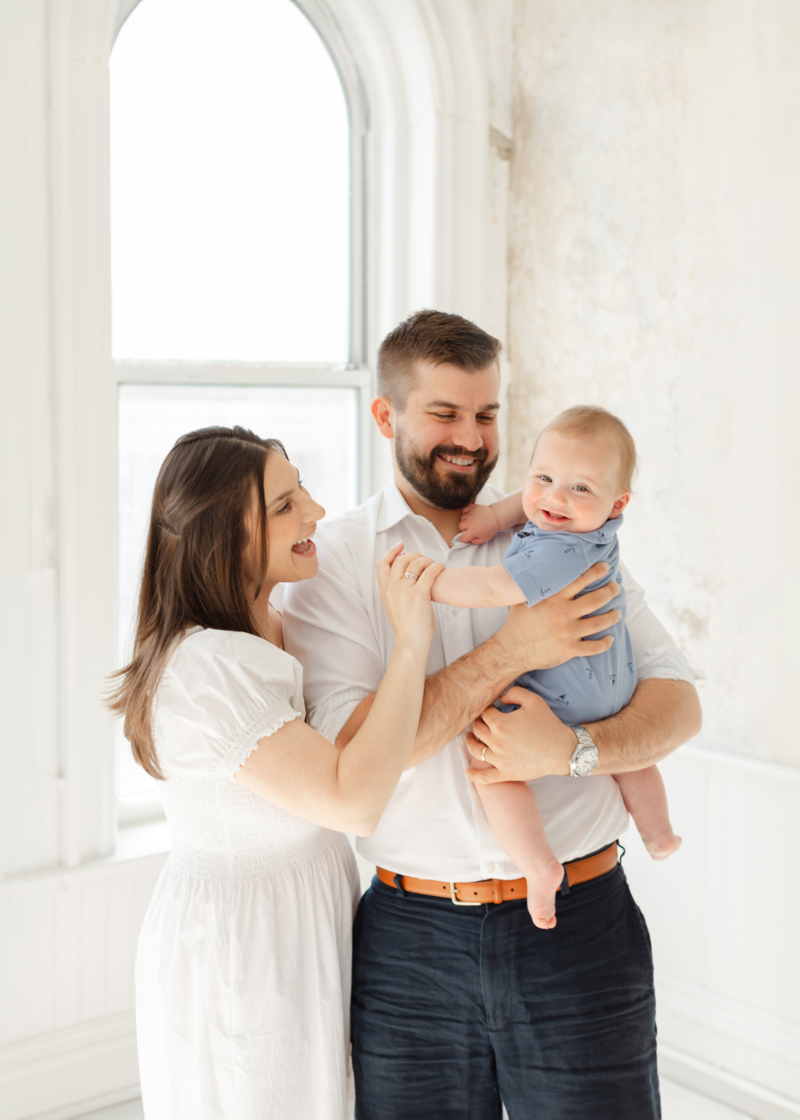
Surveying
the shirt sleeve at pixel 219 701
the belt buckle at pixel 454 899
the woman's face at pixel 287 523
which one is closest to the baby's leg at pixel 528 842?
the belt buckle at pixel 454 899

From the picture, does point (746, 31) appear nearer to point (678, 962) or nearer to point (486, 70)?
point (486, 70)

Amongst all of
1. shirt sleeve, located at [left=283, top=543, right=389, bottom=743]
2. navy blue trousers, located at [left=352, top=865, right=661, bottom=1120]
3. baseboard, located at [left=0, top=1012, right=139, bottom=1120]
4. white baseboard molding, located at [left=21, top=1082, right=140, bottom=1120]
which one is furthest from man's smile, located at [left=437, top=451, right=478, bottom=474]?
white baseboard molding, located at [left=21, top=1082, right=140, bottom=1120]

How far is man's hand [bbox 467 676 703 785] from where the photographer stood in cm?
158

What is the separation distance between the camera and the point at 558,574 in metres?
1.60

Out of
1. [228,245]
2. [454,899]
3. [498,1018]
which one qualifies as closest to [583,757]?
[454,899]

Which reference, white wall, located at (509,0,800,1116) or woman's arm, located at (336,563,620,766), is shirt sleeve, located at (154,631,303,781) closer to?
woman's arm, located at (336,563,620,766)

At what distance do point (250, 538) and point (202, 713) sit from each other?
0.30 metres

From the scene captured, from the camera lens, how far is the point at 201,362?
2.98 metres

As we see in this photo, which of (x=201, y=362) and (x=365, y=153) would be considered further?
(x=365, y=153)

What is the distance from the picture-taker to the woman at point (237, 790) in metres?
1.48

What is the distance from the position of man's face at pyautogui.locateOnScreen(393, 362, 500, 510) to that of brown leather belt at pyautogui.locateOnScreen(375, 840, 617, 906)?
26.8 inches

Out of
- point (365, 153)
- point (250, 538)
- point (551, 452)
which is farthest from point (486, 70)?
point (250, 538)

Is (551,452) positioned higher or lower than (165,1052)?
higher

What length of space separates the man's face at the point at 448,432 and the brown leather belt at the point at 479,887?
680 millimetres
